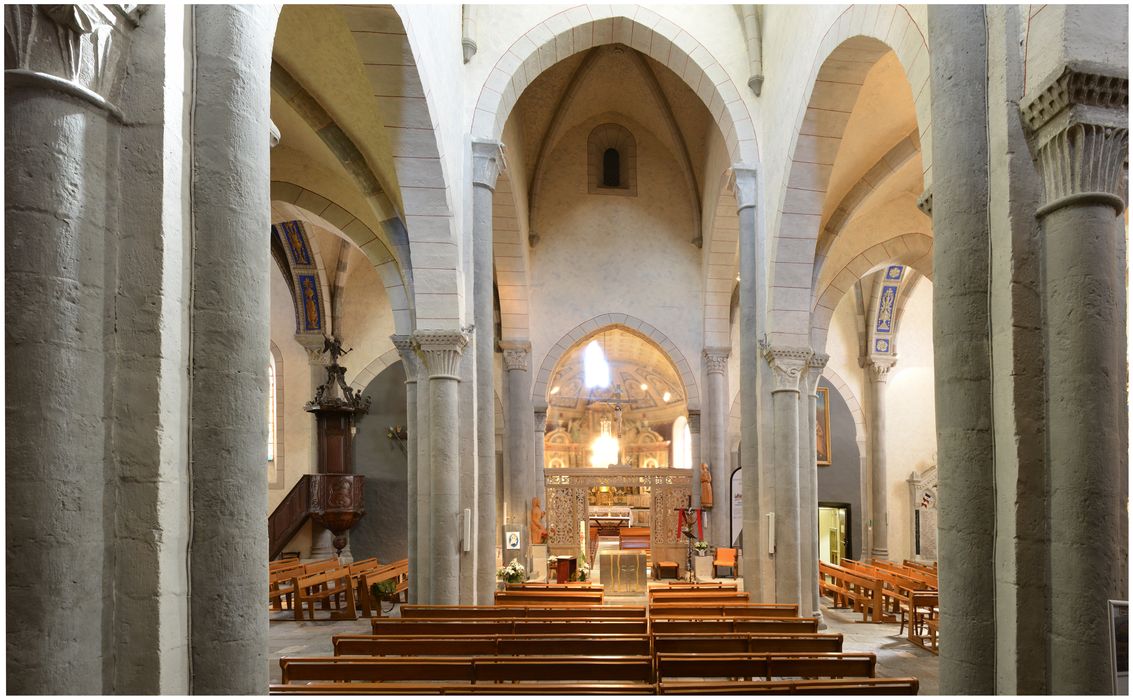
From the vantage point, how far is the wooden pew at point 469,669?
5.67 meters

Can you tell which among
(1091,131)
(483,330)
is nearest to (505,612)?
(483,330)

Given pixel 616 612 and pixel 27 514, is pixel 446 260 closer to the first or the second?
pixel 616 612

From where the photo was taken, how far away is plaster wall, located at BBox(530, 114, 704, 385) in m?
18.6

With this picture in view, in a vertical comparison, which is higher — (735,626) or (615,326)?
(615,326)

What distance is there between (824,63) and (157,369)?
7836 mm

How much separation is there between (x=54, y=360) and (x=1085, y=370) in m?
4.18

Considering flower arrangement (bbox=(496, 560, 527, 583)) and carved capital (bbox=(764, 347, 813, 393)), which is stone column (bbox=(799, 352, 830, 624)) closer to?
carved capital (bbox=(764, 347, 813, 393))

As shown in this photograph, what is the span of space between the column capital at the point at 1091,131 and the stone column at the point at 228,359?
3614 millimetres

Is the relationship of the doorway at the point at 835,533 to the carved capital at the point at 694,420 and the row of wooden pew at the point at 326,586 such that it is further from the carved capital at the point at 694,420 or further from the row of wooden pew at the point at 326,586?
the row of wooden pew at the point at 326,586

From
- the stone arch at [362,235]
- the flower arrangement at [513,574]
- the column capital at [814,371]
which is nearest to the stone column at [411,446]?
the stone arch at [362,235]

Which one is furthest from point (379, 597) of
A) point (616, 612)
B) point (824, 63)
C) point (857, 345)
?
point (857, 345)

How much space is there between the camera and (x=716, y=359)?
59.6ft

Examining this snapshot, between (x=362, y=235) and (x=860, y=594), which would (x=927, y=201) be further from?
(x=362, y=235)

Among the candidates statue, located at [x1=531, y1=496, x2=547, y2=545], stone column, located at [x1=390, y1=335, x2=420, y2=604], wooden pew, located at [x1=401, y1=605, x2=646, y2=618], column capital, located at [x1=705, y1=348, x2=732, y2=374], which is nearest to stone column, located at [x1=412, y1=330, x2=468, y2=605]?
wooden pew, located at [x1=401, y1=605, x2=646, y2=618]
